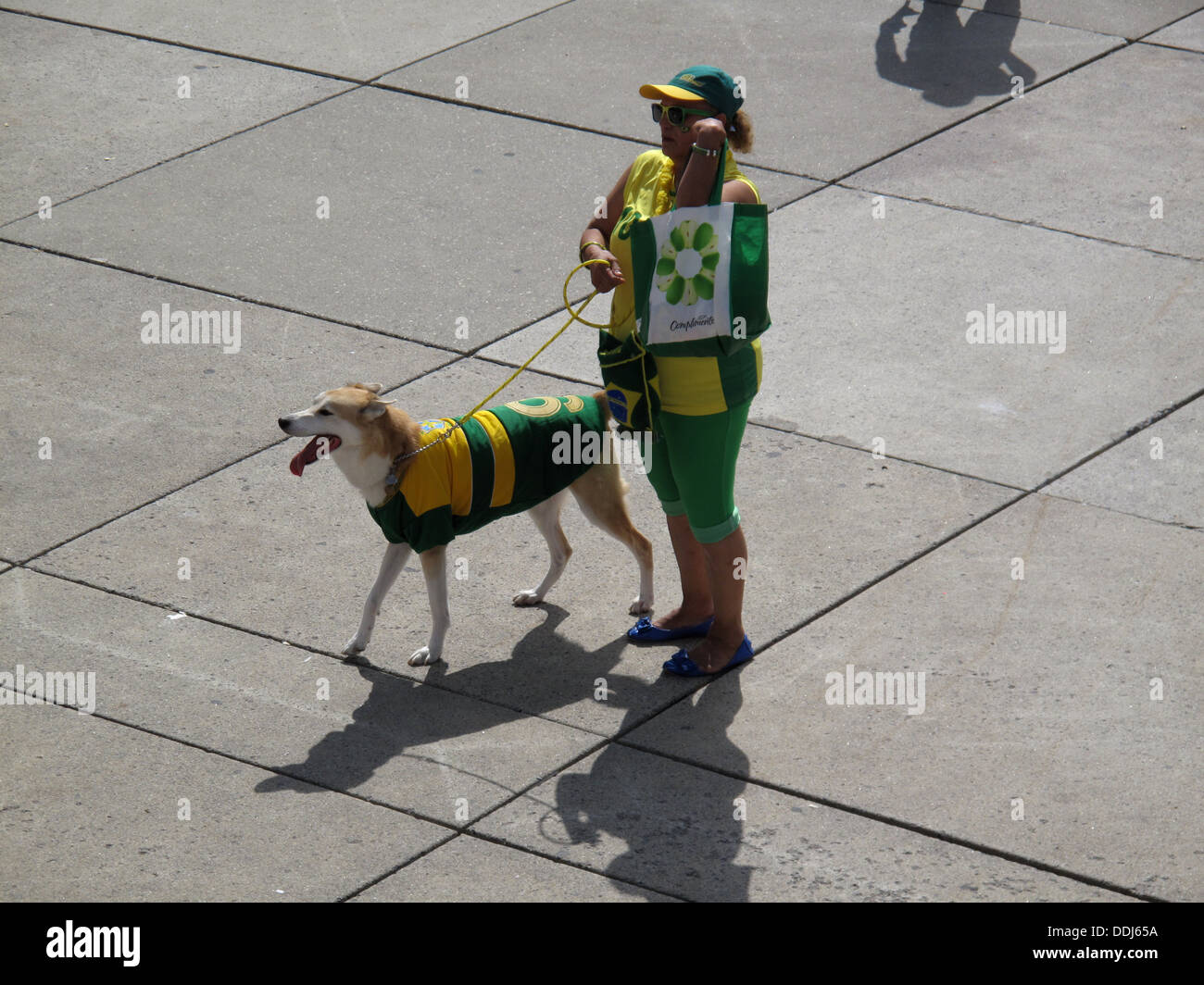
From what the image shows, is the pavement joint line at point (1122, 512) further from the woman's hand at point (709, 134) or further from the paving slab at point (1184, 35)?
the paving slab at point (1184, 35)

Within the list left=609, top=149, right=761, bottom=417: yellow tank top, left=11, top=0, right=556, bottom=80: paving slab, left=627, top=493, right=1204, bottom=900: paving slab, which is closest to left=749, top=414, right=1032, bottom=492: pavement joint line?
left=627, top=493, right=1204, bottom=900: paving slab

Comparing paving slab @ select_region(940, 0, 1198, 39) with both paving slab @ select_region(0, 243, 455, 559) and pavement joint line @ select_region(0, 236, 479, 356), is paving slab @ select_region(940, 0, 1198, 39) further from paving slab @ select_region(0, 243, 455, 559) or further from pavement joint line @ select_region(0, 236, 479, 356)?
paving slab @ select_region(0, 243, 455, 559)

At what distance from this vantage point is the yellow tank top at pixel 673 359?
17.2ft

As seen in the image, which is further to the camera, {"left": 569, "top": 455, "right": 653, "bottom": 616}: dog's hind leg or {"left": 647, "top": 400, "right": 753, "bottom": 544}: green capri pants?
{"left": 569, "top": 455, "right": 653, "bottom": 616}: dog's hind leg

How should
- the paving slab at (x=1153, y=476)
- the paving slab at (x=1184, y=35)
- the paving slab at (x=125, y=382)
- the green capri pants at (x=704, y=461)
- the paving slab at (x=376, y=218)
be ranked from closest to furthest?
the green capri pants at (x=704, y=461) < the paving slab at (x=1153, y=476) < the paving slab at (x=125, y=382) < the paving slab at (x=376, y=218) < the paving slab at (x=1184, y=35)

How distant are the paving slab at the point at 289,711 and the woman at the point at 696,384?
70 cm

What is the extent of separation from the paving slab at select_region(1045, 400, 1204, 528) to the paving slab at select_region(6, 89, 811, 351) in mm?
2861

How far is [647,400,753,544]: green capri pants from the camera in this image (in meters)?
5.39

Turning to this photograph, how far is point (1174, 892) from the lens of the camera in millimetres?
4637

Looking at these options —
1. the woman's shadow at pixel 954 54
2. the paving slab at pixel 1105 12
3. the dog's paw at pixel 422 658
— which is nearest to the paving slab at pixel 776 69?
the woman's shadow at pixel 954 54

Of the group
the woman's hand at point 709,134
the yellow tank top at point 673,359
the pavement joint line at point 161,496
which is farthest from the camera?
the pavement joint line at point 161,496

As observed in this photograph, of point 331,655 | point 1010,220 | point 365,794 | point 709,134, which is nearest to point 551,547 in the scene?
point 331,655
